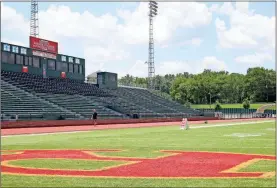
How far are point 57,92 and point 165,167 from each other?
137 feet

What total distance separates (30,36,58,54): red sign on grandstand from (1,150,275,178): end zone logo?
1614 inches

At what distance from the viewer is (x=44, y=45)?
54750 mm

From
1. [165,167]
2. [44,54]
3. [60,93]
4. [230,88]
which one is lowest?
[165,167]

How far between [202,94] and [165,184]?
472 feet

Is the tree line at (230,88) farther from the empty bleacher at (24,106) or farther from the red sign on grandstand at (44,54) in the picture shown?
the empty bleacher at (24,106)

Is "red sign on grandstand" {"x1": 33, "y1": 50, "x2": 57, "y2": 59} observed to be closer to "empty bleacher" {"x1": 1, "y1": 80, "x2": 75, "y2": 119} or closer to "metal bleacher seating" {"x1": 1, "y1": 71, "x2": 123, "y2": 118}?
"metal bleacher seating" {"x1": 1, "y1": 71, "x2": 123, "y2": 118}

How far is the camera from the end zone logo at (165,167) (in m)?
9.20

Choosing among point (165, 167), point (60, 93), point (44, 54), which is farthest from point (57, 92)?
point (165, 167)

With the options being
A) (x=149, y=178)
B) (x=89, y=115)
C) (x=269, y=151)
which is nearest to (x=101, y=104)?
(x=89, y=115)

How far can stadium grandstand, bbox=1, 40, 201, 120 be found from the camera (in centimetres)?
4219

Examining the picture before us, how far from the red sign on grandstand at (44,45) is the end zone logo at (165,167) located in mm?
40993

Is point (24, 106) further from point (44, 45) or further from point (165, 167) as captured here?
point (165, 167)

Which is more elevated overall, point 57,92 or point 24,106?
point 57,92

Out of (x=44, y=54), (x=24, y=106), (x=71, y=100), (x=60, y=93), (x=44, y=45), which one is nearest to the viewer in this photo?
(x=24, y=106)
